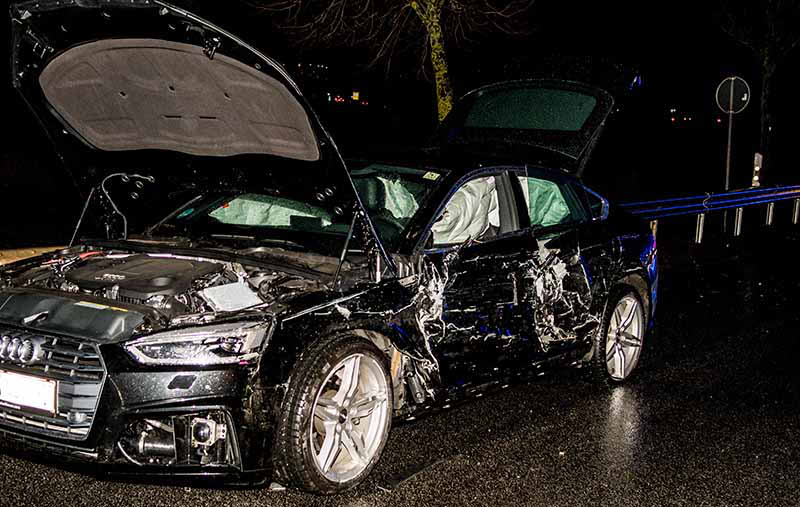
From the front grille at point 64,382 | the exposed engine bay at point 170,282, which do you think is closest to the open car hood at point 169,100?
the exposed engine bay at point 170,282

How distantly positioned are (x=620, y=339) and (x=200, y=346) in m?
3.59

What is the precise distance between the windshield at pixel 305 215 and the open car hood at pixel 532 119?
1.28 metres

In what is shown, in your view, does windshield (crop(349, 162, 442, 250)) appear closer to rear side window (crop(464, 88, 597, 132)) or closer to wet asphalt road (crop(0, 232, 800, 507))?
wet asphalt road (crop(0, 232, 800, 507))

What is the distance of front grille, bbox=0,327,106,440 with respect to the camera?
4047 millimetres

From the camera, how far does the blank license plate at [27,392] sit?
410 centimetres

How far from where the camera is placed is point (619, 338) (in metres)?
6.70

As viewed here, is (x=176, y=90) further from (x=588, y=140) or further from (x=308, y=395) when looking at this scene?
(x=588, y=140)

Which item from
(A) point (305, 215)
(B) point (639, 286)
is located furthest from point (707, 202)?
(A) point (305, 215)

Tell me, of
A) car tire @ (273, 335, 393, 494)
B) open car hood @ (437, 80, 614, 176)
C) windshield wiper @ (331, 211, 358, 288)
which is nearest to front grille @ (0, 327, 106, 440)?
car tire @ (273, 335, 393, 494)

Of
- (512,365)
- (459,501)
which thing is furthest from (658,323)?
(459,501)

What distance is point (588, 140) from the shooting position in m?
6.98

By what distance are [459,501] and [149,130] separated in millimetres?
2548

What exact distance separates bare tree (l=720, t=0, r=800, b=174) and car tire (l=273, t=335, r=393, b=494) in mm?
25290

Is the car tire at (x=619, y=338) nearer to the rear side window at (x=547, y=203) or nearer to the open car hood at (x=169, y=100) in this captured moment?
the rear side window at (x=547, y=203)
